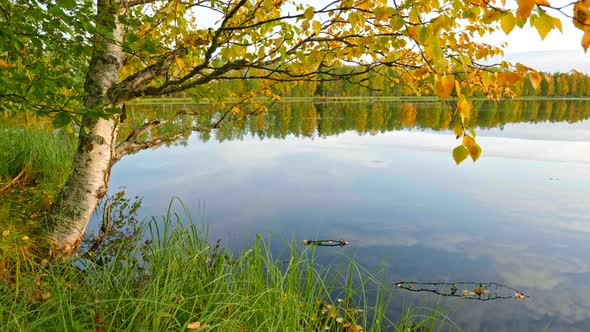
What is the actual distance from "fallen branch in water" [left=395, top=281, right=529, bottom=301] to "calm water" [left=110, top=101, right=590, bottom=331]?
143 mm

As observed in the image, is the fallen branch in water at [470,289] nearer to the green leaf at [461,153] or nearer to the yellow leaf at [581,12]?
the green leaf at [461,153]

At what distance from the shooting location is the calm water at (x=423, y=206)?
5562 millimetres

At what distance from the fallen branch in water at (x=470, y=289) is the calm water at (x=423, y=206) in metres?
0.14

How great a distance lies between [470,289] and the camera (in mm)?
5320

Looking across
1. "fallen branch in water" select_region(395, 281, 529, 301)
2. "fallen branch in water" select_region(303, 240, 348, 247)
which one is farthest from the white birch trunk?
"fallen branch in water" select_region(395, 281, 529, 301)

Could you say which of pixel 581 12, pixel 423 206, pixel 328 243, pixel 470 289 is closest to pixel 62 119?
pixel 581 12

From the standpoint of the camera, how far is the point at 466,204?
350 inches

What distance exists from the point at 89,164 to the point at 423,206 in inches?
268

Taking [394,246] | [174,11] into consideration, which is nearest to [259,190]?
[394,246]


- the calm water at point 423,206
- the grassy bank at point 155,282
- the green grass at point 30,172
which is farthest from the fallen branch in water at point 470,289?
the green grass at point 30,172

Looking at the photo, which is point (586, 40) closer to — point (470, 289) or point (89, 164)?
point (470, 289)

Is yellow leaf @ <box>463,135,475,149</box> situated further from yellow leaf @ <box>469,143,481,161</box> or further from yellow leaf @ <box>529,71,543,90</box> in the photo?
yellow leaf @ <box>529,71,543,90</box>

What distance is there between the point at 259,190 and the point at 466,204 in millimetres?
4969

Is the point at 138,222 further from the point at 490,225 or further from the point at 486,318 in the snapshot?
the point at 490,225
